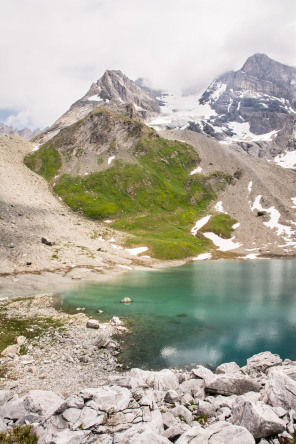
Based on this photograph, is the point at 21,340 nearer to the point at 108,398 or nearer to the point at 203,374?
the point at 108,398

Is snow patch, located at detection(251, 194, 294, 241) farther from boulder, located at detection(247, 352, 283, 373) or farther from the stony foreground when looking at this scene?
the stony foreground

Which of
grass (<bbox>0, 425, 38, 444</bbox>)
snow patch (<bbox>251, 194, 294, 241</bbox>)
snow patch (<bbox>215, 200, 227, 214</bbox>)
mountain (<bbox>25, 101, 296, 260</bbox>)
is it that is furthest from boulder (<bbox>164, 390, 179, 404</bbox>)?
snow patch (<bbox>215, 200, 227, 214</bbox>)

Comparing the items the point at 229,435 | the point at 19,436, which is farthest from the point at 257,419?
the point at 19,436

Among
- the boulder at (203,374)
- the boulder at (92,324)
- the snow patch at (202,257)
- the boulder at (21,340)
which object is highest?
the boulder at (203,374)

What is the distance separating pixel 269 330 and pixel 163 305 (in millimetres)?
18285

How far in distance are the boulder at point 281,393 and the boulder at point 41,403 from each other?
12.6 meters

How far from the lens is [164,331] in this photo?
3472 centimetres

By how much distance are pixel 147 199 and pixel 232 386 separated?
153046mm

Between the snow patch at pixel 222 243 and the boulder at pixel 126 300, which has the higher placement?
the snow patch at pixel 222 243

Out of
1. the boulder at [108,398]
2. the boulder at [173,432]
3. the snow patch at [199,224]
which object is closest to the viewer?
the boulder at [173,432]

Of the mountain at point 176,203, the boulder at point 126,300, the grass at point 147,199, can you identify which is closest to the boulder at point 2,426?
the boulder at point 126,300

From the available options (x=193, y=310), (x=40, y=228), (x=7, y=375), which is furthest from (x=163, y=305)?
(x=40, y=228)

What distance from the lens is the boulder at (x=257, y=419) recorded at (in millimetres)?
12500

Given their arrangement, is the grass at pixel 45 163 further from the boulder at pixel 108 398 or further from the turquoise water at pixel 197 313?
the boulder at pixel 108 398
